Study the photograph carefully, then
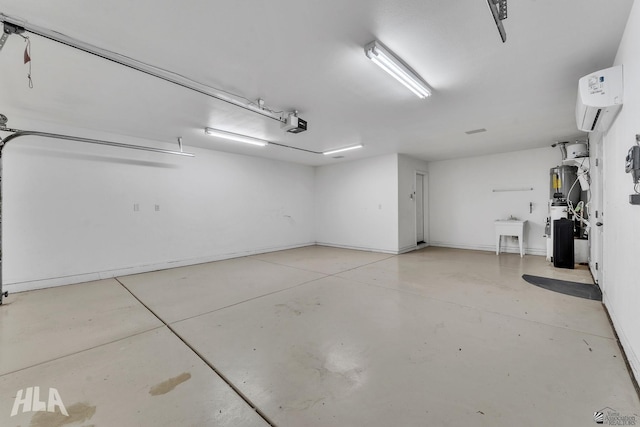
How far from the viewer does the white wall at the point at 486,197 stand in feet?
19.3

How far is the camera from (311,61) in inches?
95.2

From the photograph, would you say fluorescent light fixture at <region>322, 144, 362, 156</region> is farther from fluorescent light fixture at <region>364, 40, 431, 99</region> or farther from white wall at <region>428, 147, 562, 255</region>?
white wall at <region>428, 147, 562, 255</region>

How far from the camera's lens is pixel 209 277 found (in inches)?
179

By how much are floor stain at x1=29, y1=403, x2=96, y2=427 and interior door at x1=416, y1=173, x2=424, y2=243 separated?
7192mm

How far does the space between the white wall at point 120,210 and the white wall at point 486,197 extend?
4889 mm

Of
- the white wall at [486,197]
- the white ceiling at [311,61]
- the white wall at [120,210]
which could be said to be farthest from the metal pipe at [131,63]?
the white wall at [486,197]

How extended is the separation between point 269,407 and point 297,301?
1730 millimetres

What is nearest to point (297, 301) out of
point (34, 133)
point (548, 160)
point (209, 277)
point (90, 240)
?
point (209, 277)

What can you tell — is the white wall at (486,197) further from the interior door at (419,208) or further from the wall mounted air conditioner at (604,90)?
the wall mounted air conditioner at (604,90)

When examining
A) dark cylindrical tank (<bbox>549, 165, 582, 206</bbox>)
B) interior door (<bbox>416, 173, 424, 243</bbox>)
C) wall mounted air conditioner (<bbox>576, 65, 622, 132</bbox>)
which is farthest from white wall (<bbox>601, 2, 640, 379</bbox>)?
interior door (<bbox>416, 173, 424, 243</bbox>)

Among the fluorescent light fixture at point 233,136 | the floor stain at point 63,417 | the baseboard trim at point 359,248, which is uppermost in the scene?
the fluorescent light fixture at point 233,136

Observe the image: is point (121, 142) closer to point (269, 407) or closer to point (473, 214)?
point (269, 407)

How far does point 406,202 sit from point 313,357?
5.41 meters

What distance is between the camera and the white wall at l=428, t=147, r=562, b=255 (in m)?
5.89
